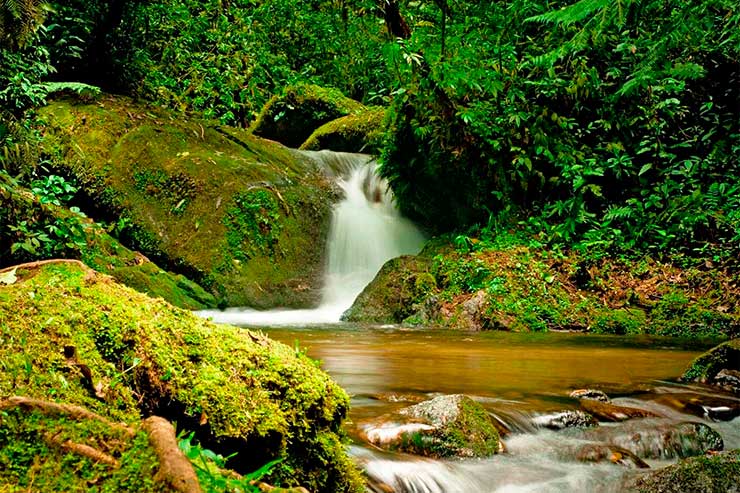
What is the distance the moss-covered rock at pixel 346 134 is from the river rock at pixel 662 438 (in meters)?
13.1

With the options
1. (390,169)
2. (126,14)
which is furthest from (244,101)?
(390,169)

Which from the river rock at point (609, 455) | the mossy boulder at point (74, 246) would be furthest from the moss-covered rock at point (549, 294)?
the river rock at point (609, 455)

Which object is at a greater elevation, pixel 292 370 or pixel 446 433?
pixel 292 370

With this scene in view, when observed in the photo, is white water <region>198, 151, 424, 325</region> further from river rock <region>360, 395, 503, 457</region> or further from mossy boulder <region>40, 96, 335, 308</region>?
river rock <region>360, 395, 503, 457</region>

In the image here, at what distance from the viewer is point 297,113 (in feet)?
60.4

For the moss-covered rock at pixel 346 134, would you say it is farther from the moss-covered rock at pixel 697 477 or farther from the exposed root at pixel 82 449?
the exposed root at pixel 82 449

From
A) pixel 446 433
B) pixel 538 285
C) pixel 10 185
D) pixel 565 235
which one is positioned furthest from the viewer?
pixel 565 235

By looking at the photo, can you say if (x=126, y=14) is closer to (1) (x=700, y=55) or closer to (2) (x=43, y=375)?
(1) (x=700, y=55)

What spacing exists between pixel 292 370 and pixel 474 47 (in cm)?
1014

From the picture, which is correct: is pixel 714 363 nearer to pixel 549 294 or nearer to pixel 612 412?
pixel 612 412

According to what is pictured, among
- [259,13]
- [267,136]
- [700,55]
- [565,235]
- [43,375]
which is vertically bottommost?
[43,375]

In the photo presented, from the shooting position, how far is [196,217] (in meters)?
11.0

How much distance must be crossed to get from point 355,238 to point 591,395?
8262 millimetres

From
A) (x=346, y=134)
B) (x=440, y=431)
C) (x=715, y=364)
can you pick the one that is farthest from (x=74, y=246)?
(x=346, y=134)
